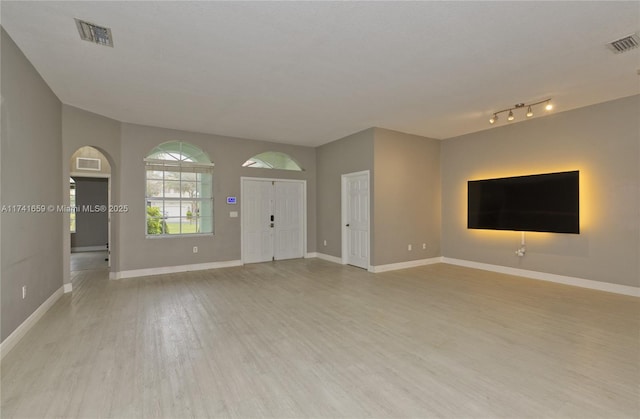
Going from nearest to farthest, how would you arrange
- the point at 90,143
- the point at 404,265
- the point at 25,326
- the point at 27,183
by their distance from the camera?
the point at 25,326, the point at 27,183, the point at 90,143, the point at 404,265

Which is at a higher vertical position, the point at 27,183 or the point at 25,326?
the point at 27,183

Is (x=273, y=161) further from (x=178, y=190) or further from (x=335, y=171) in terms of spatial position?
(x=178, y=190)

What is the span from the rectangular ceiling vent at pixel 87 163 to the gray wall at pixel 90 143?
8.29 ft

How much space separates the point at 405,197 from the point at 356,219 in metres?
1.18

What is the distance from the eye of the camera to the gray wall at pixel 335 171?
6.20 metres

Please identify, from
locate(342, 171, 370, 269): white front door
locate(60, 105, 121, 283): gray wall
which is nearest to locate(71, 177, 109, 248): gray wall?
locate(60, 105, 121, 283): gray wall

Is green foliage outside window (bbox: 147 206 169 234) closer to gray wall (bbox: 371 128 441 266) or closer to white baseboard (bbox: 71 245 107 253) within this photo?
gray wall (bbox: 371 128 441 266)

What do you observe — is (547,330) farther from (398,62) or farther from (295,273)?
Result: (295,273)

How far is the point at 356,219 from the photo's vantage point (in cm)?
654

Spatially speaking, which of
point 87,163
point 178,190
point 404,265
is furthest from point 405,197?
point 87,163

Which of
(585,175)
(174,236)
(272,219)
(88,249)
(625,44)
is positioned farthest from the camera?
(88,249)

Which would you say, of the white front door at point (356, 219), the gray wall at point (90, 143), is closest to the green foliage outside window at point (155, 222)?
the gray wall at point (90, 143)

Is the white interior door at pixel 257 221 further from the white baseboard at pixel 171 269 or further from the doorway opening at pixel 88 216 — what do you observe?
the doorway opening at pixel 88 216

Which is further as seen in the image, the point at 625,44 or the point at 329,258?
the point at 329,258
